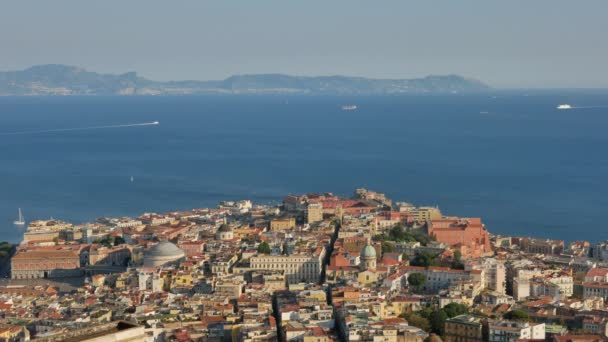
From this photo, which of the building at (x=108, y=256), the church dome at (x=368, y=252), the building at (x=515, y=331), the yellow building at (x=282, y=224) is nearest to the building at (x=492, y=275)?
the church dome at (x=368, y=252)

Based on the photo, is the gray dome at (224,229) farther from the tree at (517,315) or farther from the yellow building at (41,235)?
the tree at (517,315)

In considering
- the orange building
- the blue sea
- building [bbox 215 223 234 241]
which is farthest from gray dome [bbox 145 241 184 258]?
the blue sea

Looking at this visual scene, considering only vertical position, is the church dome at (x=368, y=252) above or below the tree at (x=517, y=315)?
above

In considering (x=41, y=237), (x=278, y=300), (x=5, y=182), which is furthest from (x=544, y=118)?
(x=278, y=300)

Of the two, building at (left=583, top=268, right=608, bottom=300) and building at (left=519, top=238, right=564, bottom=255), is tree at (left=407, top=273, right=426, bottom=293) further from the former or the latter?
building at (left=519, top=238, right=564, bottom=255)

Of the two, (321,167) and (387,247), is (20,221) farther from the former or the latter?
(321,167)
